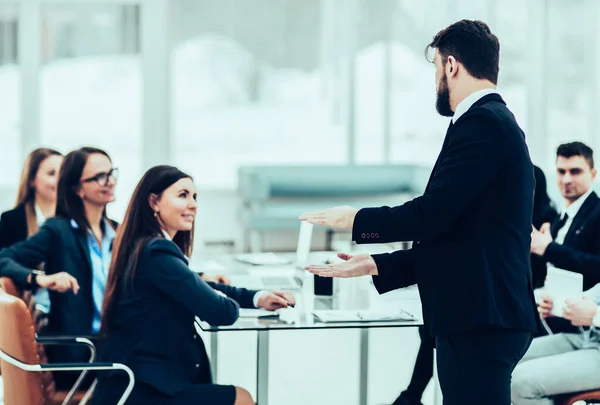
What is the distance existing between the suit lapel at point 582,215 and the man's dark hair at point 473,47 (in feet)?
5.74

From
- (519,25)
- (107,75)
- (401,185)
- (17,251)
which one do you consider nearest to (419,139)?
(401,185)

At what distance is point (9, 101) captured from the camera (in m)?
9.23

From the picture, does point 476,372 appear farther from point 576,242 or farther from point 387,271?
point 576,242

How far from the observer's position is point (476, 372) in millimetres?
2283

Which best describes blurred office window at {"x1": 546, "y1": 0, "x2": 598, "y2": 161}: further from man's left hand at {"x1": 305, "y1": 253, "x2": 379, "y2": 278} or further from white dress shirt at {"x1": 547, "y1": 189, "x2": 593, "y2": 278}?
man's left hand at {"x1": 305, "y1": 253, "x2": 379, "y2": 278}

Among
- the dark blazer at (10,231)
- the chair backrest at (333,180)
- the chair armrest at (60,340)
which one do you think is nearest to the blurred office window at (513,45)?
the chair backrest at (333,180)

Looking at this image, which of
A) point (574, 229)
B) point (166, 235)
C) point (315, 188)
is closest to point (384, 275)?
point (166, 235)

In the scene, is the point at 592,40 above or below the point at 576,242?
above

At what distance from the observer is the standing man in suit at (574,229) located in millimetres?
3662

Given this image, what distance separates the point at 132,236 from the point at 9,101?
22.4ft

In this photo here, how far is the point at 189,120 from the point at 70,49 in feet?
4.63

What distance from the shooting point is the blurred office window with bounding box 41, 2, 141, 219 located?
9227mm

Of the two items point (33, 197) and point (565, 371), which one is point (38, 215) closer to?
point (33, 197)

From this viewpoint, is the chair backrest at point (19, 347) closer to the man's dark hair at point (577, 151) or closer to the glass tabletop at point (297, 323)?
the glass tabletop at point (297, 323)
